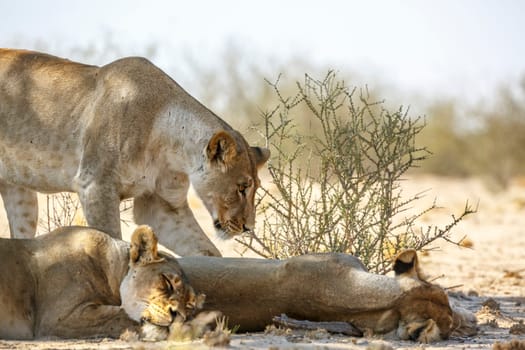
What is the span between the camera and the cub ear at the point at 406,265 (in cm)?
571

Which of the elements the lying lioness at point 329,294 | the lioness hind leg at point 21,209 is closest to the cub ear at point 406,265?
the lying lioness at point 329,294

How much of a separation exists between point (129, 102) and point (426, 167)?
28074 mm

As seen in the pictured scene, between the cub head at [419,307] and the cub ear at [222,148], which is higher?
the cub ear at [222,148]

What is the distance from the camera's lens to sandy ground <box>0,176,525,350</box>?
5.34 meters

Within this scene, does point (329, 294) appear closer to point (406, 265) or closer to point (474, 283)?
point (406, 265)

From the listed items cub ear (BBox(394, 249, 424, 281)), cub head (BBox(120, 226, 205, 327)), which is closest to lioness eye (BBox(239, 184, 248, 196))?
cub head (BBox(120, 226, 205, 327))

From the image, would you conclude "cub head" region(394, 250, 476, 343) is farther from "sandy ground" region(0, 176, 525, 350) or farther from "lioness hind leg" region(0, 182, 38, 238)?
"lioness hind leg" region(0, 182, 38, 238)

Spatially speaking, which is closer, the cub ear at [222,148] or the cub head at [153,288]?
the cub head at [153,288]

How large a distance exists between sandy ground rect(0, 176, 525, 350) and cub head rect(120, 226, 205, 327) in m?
0.23

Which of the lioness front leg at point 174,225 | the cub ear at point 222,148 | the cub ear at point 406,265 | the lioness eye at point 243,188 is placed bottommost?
the cub ear at point 406,265

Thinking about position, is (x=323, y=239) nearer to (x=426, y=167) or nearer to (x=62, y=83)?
(x=62, y=83)

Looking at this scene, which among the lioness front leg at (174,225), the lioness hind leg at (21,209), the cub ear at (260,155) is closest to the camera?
the cub ear at (260,155)

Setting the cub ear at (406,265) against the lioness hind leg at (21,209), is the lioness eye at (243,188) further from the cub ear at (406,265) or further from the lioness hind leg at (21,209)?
the lioness hind leg at (21,209)

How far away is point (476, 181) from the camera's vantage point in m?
31.8
